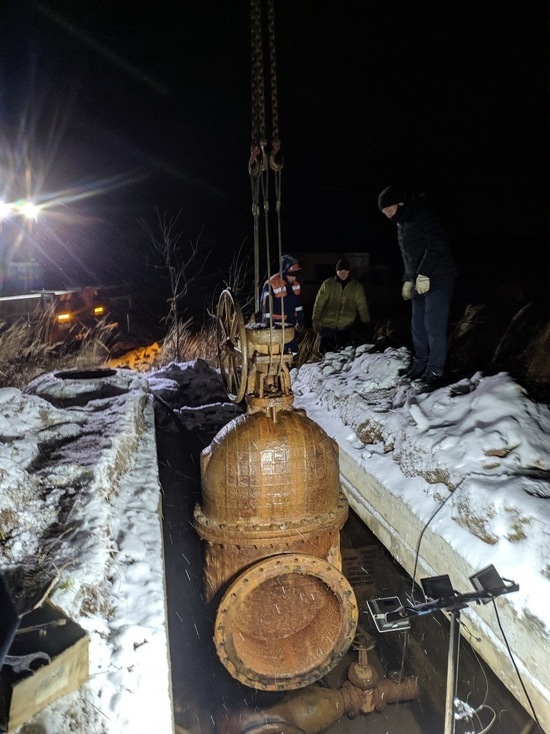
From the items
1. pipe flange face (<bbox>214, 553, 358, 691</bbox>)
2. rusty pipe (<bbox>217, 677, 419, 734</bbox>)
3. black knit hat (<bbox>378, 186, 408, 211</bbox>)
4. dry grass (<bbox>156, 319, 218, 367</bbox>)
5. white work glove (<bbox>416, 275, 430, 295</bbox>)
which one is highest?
black knit hat (<bbox>378, 186, 408, 211</bbox>)

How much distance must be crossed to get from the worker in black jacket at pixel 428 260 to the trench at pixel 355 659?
2005 millimetres

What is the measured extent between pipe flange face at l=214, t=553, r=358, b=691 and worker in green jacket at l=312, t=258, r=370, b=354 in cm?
486

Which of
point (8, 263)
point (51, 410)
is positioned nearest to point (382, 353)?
point (51, 410)

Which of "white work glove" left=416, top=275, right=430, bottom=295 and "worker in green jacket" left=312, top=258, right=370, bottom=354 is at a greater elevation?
"white work glove" left=416, top=275, right=430, bottom=295

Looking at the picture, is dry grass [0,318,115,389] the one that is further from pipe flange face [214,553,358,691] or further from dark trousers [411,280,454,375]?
dark trousers [411,280,454,375]

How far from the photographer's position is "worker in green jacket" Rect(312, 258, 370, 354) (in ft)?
26.2

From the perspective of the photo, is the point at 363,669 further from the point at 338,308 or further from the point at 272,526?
the point at 338,308

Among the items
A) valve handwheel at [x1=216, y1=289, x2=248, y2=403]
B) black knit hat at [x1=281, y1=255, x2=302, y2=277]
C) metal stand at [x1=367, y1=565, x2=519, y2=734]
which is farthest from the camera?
black knit hat at [x1=281, y1=255, x2=302, y2=277]

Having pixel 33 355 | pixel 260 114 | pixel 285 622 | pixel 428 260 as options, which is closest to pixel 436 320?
pixel 428 260

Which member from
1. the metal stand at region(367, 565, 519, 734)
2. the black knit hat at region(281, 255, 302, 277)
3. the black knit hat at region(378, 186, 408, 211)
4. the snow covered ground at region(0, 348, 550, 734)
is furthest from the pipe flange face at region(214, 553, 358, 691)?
the black knit hat at region(281, 255, 302, 277)

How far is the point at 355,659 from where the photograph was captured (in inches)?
161

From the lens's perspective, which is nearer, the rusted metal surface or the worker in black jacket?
the rusted metal surface

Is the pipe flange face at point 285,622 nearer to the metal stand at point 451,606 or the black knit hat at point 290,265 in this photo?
the metal stand at point 451,606

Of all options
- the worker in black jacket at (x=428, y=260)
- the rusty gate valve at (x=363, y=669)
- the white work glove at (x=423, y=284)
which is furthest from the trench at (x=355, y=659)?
the white work glove at (x=423, y=284)
